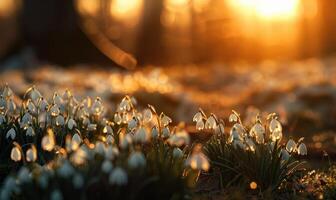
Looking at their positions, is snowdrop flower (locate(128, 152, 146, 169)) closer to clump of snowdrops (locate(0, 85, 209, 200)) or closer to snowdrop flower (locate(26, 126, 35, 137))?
clump of snowdrops (locate(0, 85, 209, 200))

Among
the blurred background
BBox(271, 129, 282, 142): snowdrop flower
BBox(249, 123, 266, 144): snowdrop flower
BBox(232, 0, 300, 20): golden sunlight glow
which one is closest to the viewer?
BBox(249, 123, 266, 144): snowdrop flower

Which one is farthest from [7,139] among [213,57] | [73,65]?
[213,57]

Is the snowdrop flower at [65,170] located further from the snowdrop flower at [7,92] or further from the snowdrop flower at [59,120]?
the snowdrop flower at [7,92]

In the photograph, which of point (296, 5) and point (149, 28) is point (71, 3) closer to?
point (149, 28)

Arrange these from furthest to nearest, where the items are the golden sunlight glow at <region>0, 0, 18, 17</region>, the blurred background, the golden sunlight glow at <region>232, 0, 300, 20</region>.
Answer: the golden sunlight glow at <region>0, 0, 18, 17</region>
the golden sunlight glow at <region>232, 0, 300, 20</region>
the blurred background

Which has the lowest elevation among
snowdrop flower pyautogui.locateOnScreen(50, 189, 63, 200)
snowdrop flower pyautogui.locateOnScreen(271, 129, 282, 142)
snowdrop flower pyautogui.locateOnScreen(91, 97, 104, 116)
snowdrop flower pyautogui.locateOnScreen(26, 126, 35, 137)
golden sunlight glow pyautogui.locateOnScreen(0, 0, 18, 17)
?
snowdrop flower pyautogui.locateOnScreen(50, 189, 63, 200)

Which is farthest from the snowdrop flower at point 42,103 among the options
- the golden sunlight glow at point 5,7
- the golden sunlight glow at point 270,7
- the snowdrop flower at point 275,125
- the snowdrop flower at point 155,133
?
the golden sunlight glow at point 5,7

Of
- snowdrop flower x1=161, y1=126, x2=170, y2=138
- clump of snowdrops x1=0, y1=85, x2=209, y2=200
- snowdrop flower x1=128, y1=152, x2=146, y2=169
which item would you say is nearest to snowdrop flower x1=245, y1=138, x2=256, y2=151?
clump of snowdrops x1=0, y1=85, x2=209, y2=200
